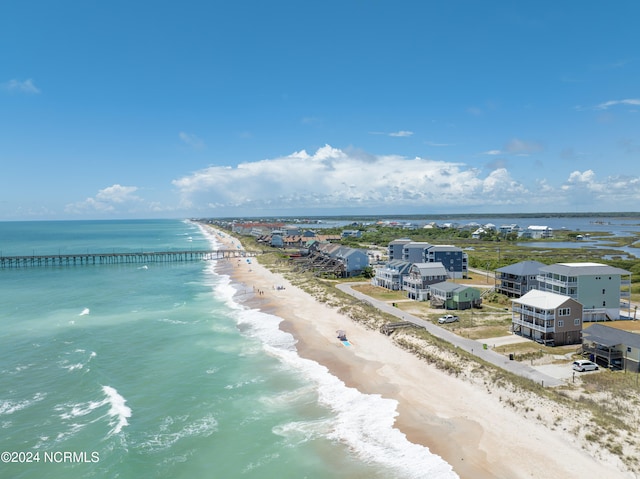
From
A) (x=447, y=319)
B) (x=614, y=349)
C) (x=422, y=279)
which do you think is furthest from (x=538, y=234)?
(x=614, y=349)

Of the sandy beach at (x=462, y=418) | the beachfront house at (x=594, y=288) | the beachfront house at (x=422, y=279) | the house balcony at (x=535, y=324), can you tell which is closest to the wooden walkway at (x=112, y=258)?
the beachfront house at (x=422, y=279)

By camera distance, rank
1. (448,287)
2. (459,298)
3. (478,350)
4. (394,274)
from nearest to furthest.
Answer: (478,350) → (459,298) → (448,287) → (394,274)

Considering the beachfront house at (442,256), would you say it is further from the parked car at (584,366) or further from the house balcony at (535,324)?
the parked car at (584,366)

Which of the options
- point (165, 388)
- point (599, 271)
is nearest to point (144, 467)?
point (165, 388)

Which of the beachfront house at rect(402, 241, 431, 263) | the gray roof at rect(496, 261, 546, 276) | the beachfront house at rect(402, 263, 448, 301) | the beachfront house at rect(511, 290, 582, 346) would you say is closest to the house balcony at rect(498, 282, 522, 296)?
the gray roof at rect(496, 261, 546, 276)

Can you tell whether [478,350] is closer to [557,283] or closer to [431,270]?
[557,283]

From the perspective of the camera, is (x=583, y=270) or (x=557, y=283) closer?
(x=583, y=270)

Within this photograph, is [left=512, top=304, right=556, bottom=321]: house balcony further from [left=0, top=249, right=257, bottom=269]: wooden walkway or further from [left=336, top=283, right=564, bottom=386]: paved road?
[left=0, top=249, right=257, bottom=269]: wooden walkway
